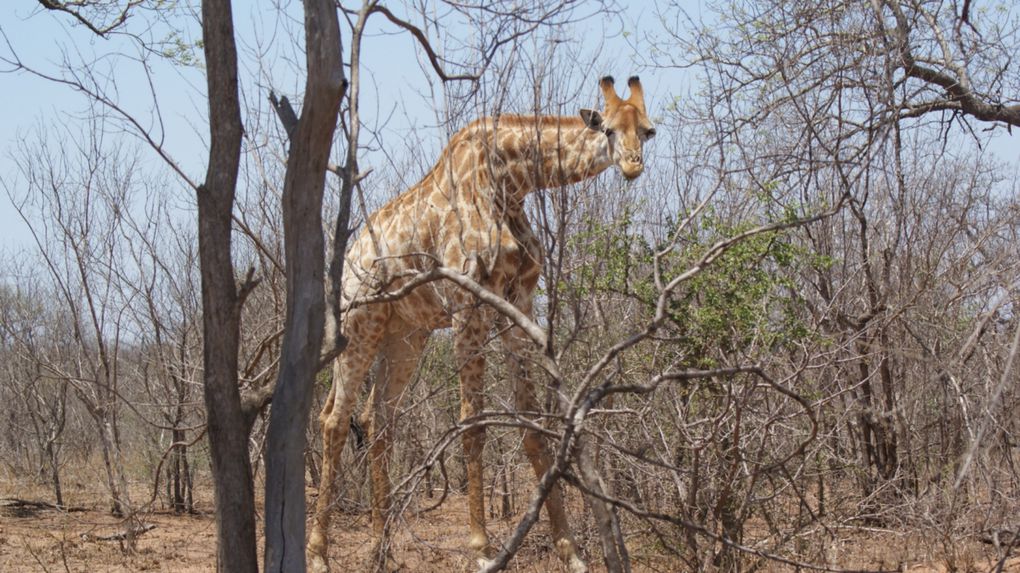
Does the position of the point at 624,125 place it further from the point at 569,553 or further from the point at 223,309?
the point at 223,309

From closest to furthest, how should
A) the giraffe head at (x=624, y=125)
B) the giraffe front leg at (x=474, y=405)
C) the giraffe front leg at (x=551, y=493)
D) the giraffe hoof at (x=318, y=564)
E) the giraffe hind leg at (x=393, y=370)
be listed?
the giraffe front leg at (x=551, y=493) → the giraffe head at (x=624, y=125) → the giraffe front leg at (x=474, y=405) → the giraffe hoof at (x=318, y=564) → the giraffe hind leg at (x=393, y=370)

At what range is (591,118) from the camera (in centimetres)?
618

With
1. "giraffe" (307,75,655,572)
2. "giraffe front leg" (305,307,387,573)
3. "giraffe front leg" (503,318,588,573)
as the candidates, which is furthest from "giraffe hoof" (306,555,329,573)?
"giraffe front leg" (503,318,588,573)

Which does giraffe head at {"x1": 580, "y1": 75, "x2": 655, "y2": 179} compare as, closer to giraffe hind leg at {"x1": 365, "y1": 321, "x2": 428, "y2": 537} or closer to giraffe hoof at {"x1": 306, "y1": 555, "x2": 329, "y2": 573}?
giraffe hind leg at {"x1": 365, "y1": 321, "x2": 428, "y2": 537}

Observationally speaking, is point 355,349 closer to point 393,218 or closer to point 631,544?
point 393,218

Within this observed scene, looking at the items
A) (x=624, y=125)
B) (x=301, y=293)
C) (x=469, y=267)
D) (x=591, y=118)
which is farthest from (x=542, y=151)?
(x=301, y=293)

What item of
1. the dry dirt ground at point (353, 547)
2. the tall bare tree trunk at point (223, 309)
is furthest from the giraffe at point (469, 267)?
the tall bare tree trunk at point (223, 309)

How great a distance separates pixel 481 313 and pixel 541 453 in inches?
39.7

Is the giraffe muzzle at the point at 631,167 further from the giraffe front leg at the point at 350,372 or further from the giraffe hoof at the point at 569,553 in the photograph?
the giraffe front leg at the point at 350,372

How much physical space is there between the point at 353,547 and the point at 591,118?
3.72m

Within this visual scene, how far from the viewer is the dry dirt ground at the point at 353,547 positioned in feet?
20.1

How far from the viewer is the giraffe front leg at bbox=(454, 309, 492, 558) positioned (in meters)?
6.38

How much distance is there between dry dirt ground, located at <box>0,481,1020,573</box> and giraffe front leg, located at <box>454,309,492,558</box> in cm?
21

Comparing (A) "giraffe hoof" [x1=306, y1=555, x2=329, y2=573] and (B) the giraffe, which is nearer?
(B) the giraffe
